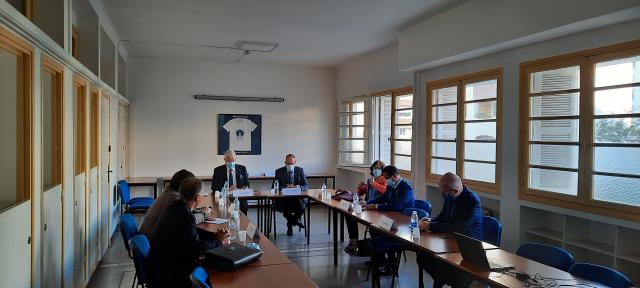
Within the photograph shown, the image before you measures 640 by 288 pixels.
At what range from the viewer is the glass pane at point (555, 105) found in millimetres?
4336

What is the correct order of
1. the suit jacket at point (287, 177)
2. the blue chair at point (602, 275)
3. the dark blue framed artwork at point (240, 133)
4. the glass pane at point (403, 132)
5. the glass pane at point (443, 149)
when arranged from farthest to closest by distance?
1. the dark blue framed artwork at point (240, 133)
2. the glass pane at point (403, 132)
3. the suit jacket at point (287, 177)
4. the glass pane at point (443, 149)
5. the blue chair at point (602, 275)

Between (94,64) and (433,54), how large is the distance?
418cm

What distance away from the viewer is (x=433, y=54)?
19.2ft

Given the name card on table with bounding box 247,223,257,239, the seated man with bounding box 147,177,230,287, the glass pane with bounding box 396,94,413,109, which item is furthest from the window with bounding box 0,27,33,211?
the glass pane with bounding box 396,94,413,109

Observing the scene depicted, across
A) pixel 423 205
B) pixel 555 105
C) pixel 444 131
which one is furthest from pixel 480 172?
pixel 555 105

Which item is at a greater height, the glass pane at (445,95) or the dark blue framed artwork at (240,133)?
the glass pane at (445,95)

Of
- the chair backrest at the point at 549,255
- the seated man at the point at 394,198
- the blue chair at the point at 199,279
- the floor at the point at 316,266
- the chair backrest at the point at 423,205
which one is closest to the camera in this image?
Result: the blue chair at the point at 199,279

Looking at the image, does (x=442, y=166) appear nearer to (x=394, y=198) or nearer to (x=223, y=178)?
(x=394, y=198)

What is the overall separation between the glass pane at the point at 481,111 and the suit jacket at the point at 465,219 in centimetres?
187

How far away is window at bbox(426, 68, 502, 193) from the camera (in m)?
5.32

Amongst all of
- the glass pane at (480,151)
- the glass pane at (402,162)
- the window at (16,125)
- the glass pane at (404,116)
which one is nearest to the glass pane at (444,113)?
the glass pane at (480,151)

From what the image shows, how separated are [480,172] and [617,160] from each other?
1.75 metres

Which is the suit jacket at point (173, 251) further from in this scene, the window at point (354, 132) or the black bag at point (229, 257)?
the window at point (354, 132)

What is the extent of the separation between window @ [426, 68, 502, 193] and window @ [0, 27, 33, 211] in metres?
4.63
